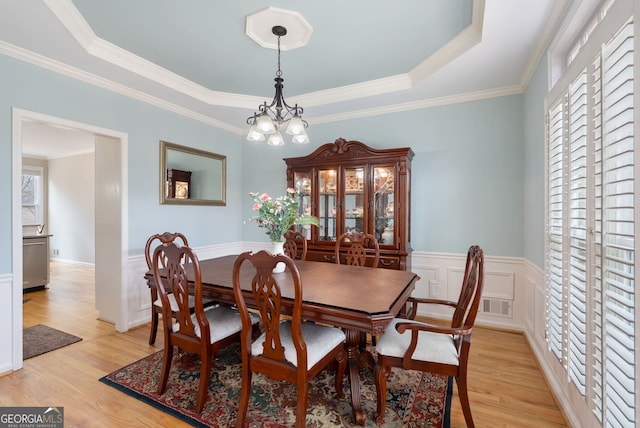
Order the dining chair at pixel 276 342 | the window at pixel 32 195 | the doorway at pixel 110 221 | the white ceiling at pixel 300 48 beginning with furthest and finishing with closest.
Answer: the window at pixel 32 195 < the doorway at pixel 110 221 < the white ceiling at pixel 300 48 < the dining chair at pixel 276 342

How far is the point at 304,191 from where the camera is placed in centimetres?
388

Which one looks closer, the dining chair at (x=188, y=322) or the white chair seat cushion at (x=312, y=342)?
the white chair seat cushion at (x=312, y=342)

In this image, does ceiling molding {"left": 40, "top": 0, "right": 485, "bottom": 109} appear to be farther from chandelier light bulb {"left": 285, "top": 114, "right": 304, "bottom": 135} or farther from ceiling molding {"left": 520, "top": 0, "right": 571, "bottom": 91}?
chandelier light bulb {"left": 285, "top": 114, "right": 304, "bottom": 135}

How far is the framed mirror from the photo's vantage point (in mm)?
3533

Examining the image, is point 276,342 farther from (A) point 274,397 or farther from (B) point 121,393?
(B) point 121,393

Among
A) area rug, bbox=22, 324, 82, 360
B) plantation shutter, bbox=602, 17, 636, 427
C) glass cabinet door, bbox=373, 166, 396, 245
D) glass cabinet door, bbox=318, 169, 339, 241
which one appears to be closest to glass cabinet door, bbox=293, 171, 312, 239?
glass cabinet door, bbox=318, 169, 339, 241

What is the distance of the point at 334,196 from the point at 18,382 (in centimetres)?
321

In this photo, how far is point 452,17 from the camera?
2.20 m

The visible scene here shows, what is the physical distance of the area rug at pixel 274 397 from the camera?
5.81 ft

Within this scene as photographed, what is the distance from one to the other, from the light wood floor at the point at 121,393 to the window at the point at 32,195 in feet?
17.0

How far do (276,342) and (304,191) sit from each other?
250 centimetres

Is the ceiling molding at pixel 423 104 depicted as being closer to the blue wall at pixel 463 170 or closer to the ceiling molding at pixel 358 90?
the blue wall at pixel 463 170

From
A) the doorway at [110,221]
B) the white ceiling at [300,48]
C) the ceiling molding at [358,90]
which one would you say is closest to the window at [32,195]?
the doorway at [110,221]

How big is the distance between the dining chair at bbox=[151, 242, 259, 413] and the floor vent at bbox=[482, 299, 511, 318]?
8.48ft
